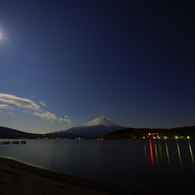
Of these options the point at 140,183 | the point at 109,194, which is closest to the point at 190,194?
the point at 140,183

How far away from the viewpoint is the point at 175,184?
16.8m

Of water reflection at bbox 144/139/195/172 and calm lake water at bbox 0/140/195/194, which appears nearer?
calm lake water at bbox 0/140/195/194

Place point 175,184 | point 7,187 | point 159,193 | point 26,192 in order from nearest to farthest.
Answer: point 26,192 → point 7,187 → point 159,193 → point 175,184

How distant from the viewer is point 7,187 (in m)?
11.2

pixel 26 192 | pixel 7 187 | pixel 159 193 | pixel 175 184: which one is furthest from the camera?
pixel 175 184

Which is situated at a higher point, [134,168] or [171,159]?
[171,159]

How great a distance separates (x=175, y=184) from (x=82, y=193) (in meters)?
12.0

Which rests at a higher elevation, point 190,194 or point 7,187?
point 7,187

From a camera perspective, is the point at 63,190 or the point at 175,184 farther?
the point at 175,184

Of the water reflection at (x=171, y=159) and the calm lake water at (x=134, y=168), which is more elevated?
the water reflection at (x=171, y=159)

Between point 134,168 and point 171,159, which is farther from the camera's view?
point 171,159

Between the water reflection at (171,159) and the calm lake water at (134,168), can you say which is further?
the water reflection at (171,159)

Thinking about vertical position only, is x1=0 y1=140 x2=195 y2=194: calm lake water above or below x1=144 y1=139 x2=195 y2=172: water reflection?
below

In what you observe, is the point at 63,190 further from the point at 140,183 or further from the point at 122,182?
the point at 140,183
